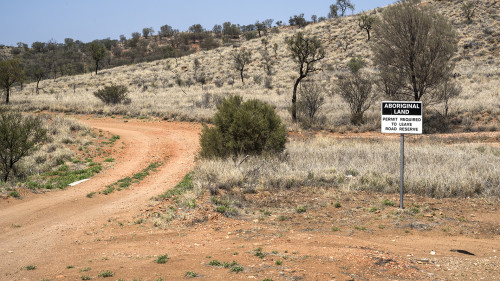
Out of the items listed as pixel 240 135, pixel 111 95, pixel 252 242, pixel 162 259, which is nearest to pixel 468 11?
pixel 111 95

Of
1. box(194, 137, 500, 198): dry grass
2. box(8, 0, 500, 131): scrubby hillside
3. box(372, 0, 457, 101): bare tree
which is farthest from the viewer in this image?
box(8, 0, 500, 131): scrubby hillside

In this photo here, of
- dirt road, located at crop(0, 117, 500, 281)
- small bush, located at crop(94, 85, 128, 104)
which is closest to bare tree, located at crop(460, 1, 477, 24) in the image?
small bush, located at crop(94, 85, 128, 104)

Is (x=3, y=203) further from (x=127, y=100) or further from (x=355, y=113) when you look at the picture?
(x=127, y=100)

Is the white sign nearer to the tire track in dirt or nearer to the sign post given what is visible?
the sign post

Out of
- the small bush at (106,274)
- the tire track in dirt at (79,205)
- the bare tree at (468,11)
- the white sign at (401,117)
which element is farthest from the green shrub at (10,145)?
the bare tree at (468,11)

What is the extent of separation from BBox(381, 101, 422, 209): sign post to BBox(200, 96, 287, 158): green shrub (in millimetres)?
4959

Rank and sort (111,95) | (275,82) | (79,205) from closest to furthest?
(79,205), (111,95), (275,82)

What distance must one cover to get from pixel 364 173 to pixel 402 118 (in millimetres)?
2604

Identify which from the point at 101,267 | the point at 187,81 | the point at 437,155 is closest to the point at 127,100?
the point at 187,81

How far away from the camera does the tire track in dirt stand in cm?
723

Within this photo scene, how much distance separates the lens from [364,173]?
11023 millimetres

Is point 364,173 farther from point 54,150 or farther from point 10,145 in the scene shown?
point 54,150

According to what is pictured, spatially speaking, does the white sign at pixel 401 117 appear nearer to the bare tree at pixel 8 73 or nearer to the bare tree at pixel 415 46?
the bare tree at pixel 415 46

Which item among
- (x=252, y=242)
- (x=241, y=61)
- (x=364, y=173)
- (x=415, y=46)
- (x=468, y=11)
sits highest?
(x=468, y=11)
